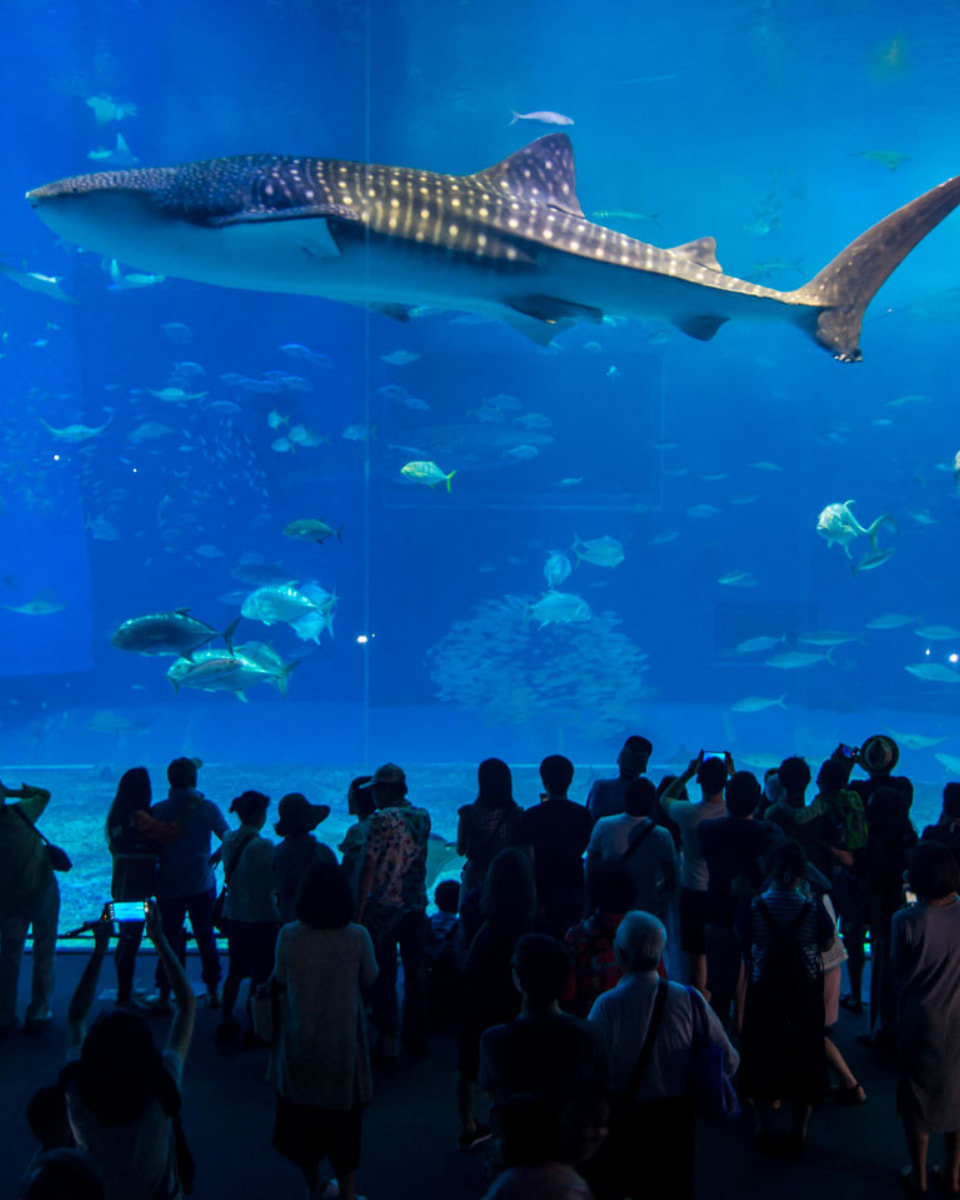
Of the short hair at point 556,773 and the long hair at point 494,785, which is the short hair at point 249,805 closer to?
the long hair at point 494,785

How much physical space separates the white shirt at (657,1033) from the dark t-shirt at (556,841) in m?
1.48

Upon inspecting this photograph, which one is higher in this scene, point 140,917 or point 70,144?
point 70,144

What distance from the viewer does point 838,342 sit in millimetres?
5430

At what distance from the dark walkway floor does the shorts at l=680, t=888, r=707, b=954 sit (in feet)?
2.29

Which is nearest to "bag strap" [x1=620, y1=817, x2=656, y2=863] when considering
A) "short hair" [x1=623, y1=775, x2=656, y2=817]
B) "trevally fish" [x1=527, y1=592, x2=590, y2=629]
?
"short hair" [x1=623, y1=775, x2=656, y2=817]

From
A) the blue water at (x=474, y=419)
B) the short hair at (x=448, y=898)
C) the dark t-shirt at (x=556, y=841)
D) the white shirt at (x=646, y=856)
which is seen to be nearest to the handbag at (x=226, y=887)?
the short hair at (x=448, y=898)

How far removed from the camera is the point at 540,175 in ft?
17.3

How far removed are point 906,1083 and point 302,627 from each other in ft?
34.9

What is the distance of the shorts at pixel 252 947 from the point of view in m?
3.97

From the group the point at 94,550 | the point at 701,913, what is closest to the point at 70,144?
the point at 94,550

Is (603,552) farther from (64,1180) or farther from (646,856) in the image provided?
(64,1180)

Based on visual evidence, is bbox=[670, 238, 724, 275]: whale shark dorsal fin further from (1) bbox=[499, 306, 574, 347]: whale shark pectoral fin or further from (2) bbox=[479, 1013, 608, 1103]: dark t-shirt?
(2) bbox=[479, 1013, 608, 1103]: dark t-shirt

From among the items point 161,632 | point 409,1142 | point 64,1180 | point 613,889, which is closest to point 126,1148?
point 64,1180

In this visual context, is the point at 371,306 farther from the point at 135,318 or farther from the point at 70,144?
the point at 135,318
